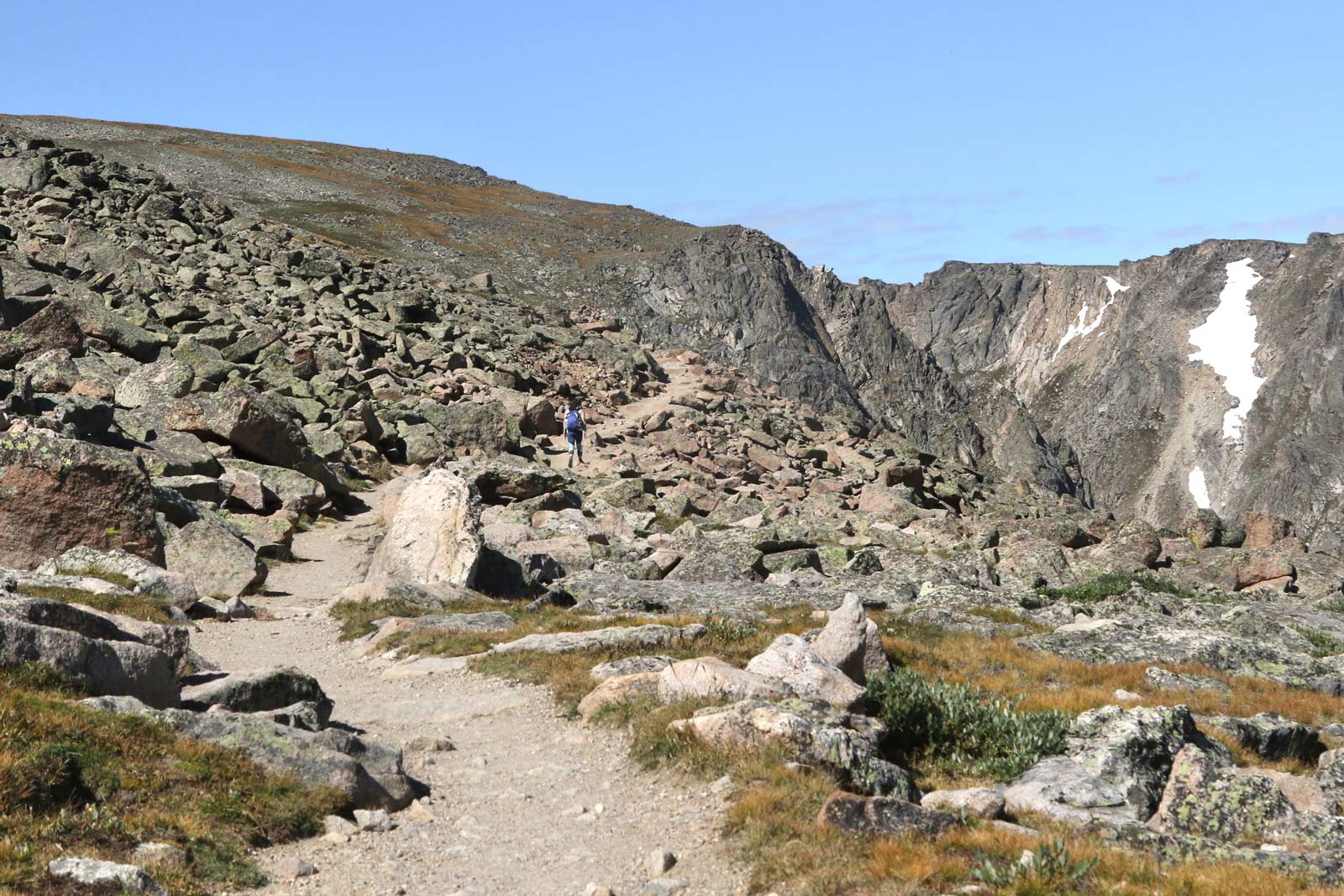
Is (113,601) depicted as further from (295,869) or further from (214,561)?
(295,869)

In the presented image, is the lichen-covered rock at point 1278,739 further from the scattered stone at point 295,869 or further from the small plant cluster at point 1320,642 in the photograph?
the scattered stone at point 295,869

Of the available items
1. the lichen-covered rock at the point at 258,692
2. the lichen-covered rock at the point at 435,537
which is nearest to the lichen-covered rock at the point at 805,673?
the lichen-covered rock at the point at 258,692

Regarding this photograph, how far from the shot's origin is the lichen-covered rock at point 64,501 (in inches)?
826

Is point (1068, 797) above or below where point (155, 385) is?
below

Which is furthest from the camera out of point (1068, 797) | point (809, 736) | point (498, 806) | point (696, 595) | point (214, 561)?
point (696, 595)

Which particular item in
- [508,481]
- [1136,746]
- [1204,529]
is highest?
[1204,529]

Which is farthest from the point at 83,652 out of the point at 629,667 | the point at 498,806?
the point at 629,667

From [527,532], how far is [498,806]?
1921cm

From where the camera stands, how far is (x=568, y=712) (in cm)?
1523

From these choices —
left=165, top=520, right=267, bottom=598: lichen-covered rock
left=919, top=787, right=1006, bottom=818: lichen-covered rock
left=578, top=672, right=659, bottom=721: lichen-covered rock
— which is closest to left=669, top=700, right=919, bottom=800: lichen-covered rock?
left=919, top=787, right=1006, bottom=818: lichen-covered rock

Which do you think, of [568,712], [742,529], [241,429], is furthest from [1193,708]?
[241,429]

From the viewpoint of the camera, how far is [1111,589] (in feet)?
105

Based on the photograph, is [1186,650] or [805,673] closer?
[805,673]

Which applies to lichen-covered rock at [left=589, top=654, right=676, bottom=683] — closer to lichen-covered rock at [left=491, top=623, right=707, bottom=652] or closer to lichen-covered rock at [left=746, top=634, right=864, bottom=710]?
lichen-covered rock at [left=491, top=623, right=707, bottom=652]
